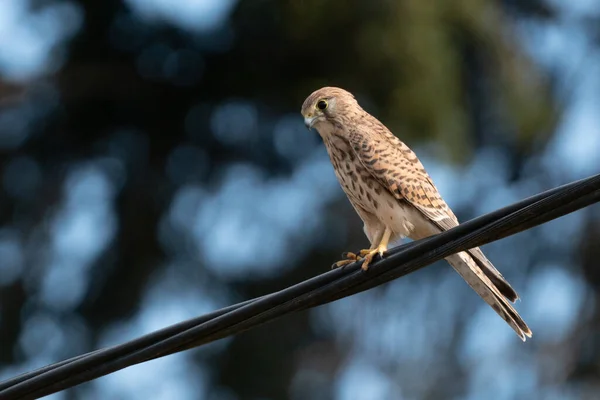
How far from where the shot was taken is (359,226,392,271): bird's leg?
4051 mm

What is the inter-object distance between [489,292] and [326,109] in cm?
125

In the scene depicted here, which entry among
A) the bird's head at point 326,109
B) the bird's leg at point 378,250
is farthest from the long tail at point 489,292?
the bird's head at point 326,109

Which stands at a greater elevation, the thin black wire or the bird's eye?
the bird's eye

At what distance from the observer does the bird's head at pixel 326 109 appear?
5.50m

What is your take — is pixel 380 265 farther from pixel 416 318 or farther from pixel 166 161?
pixel 416 318

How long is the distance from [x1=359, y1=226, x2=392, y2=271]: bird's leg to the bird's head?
60 cm

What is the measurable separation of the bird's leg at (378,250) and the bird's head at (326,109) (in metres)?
0.60

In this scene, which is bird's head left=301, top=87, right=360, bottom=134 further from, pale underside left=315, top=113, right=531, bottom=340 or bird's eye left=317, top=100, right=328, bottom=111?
pale underside left=315, top=113, right=531, bottom=340

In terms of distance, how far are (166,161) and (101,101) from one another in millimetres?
916

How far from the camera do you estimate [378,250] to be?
4523 millimetres

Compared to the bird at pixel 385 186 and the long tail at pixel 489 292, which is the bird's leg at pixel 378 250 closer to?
the bird at pixel 385 186

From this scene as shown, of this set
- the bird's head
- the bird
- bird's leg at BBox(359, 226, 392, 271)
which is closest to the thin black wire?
bird's leg at BBox(359, 226, 392, 271)

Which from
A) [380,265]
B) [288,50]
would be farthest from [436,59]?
[380,265]

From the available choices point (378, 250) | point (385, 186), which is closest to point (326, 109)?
point (385, 186)
